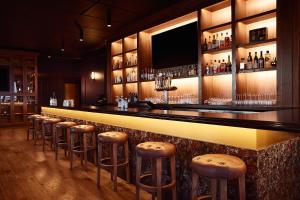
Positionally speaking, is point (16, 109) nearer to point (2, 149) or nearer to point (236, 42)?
point (2, 149)

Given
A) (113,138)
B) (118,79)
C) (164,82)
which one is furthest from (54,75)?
(113,138)

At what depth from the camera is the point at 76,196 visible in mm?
2750

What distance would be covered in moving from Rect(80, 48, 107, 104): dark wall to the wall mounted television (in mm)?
2902

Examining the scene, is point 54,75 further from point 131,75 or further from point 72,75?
point 131,75

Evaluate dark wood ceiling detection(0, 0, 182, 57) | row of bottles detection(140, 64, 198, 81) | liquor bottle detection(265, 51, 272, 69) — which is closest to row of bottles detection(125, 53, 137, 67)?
row of bottles detection(140, 64, 198, 81)

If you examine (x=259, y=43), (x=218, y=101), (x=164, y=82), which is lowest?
(x=218, y=101)

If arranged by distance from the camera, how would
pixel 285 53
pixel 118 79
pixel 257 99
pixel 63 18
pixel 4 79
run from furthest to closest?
1. pixel 4 79
2. pixel 118 79
3. pixel 63 18
4. pixel 257 99
5. pixel 285 53

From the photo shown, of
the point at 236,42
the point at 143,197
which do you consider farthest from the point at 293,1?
the point at 143,197

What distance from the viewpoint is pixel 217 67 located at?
4430mm

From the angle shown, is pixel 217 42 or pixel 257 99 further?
pixel 217 42

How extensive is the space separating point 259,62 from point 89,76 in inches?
302

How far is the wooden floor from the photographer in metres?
2.78

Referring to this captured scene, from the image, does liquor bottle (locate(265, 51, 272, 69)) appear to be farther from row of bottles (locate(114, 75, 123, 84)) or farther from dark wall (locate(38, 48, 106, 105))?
dark wall (locate(38, 48, 106, 105))

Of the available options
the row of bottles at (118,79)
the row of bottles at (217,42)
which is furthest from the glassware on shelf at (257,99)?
the row of bottles at (118,79)
